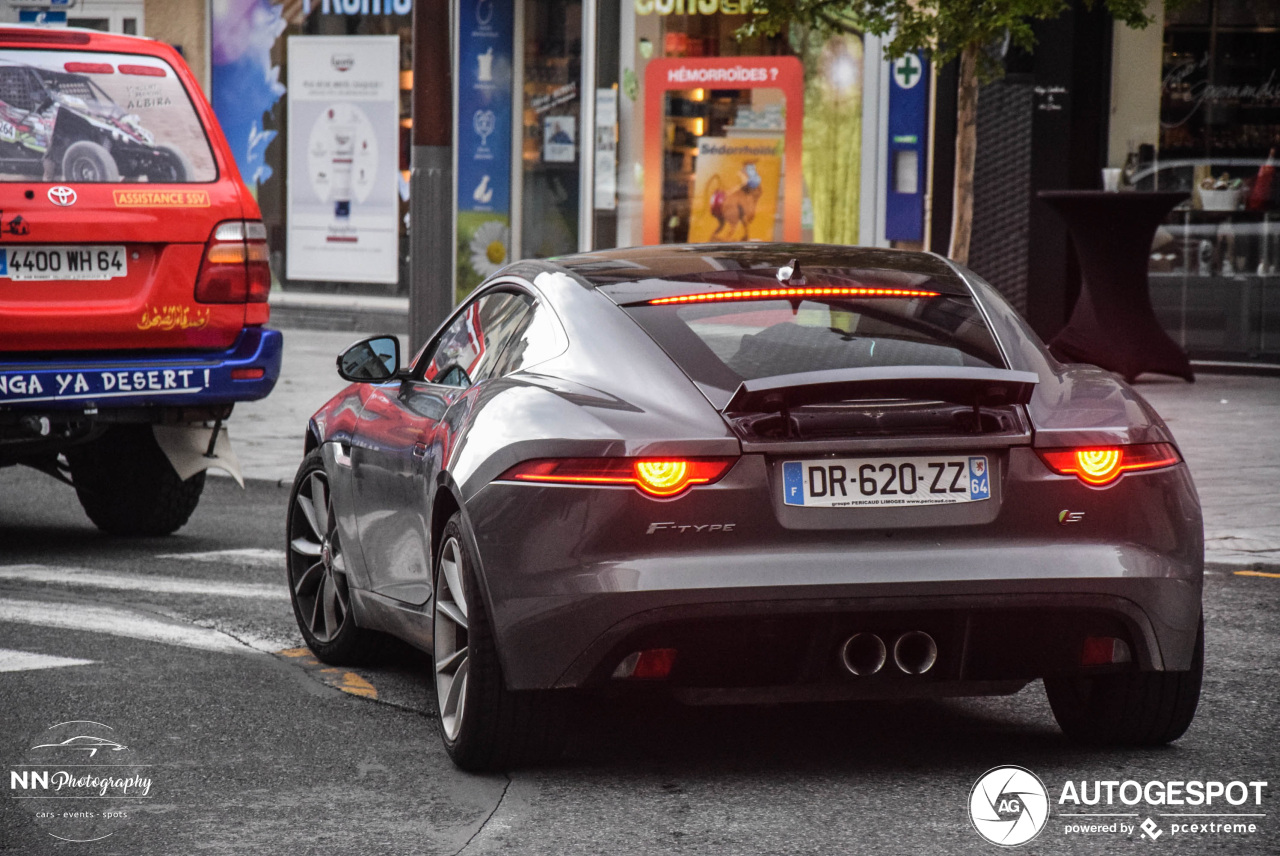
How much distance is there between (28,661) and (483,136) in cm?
1368

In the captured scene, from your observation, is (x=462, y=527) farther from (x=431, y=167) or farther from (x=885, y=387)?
(x=431, y=167)

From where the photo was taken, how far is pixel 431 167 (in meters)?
11.3

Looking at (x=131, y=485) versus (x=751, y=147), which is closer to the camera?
(x=131, y=485)

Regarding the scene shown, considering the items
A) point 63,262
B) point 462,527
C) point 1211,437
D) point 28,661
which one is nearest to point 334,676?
point 28,661

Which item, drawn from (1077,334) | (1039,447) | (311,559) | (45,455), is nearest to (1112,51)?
(1077,334)

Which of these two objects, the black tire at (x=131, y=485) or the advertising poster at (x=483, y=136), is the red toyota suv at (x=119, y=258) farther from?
the advertising poster at (x=483, y=136)

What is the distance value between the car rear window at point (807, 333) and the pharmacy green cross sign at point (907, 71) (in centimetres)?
1250

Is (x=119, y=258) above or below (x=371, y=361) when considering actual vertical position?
above

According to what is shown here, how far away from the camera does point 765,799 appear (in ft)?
15.4

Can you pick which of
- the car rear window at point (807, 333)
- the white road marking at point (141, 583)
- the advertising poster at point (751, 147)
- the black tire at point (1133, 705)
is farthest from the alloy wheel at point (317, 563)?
the advertising poster at point (751, 147)

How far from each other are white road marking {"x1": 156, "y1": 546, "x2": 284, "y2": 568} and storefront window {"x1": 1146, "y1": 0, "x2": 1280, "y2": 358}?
10287mm

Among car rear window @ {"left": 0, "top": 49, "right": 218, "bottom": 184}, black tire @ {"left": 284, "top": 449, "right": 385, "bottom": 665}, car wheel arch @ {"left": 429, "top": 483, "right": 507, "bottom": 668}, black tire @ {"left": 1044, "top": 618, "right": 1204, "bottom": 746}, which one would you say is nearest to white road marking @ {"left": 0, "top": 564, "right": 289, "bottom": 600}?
black tire @ {"left": 284, "top": 449, "right": 385, "bottom": 665}

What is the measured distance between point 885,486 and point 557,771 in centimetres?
109

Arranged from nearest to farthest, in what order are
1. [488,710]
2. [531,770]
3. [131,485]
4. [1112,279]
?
[488,710] < [531,770] < [131,485] < [1112,279]
